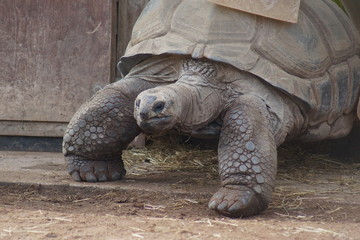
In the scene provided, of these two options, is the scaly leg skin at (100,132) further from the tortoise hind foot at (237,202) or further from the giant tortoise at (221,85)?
the tortoise hind foot at (237,202)

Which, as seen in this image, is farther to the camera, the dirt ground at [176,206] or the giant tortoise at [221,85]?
the giant tortoise at [221,85]

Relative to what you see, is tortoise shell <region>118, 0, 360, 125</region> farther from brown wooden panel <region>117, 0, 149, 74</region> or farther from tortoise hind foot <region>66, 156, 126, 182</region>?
brown wooden panel <region>117, 0, 149, 74</region>

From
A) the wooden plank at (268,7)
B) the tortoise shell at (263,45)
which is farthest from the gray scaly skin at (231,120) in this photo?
the wooden plank at (268,7)

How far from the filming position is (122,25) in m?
6.19

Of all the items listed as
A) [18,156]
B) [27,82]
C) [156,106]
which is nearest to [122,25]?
[27,82]

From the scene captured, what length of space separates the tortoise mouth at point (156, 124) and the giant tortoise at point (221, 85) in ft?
0.19

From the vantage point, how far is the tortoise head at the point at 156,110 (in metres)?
3.91

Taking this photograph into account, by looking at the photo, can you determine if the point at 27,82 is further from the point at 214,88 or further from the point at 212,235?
the point at 212,235

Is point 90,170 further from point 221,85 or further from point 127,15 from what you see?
point 127,15

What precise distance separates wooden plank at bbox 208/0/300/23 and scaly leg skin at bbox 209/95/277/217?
0.71 metres

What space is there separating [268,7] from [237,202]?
144cm

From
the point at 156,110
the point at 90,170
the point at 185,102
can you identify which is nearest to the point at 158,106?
the point at 156,110

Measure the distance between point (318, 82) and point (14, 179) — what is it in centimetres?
199

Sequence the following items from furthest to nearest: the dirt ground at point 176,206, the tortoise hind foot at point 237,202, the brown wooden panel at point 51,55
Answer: the brown wooden panel at point 51,55 → the tortoise hind foot at point 237,202 → the dirt ground at point 176,206
